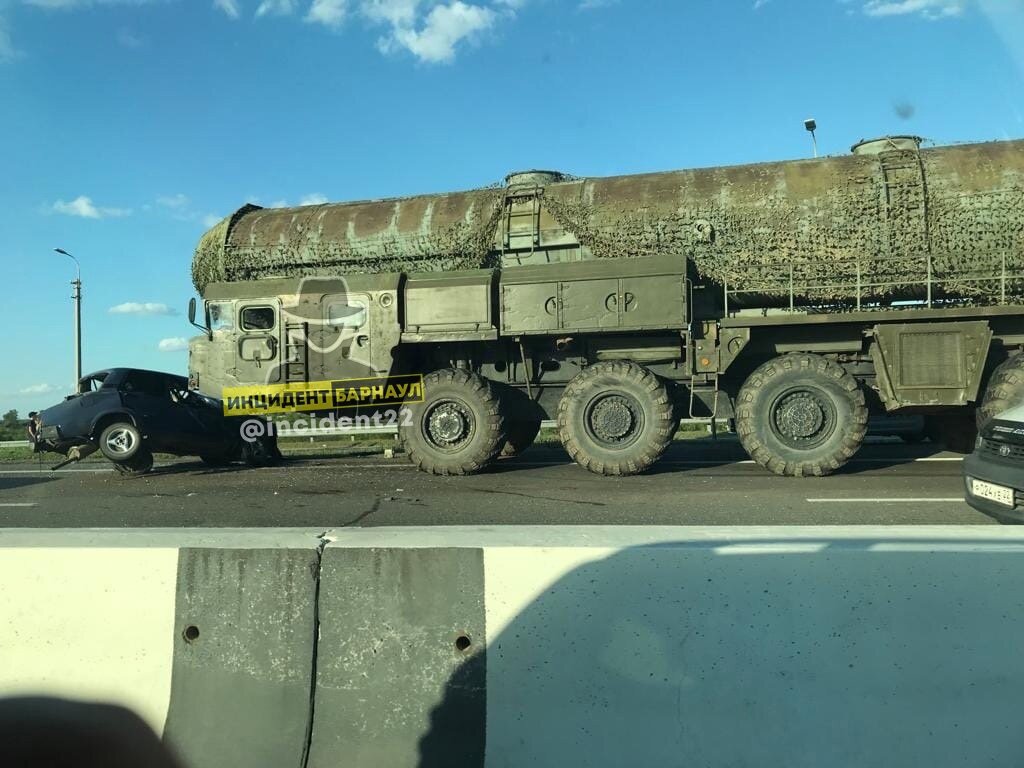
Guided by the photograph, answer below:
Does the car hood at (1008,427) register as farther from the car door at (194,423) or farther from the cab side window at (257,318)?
the car door at (194,423)

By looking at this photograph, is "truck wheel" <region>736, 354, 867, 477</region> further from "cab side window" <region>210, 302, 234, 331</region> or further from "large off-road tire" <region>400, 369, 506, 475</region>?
"cab side window" <region>210, 302, 234, 331</region>

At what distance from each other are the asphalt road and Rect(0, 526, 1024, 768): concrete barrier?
4.30 m

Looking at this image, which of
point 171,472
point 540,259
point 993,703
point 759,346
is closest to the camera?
point 993,703

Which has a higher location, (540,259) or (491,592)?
(540,259)

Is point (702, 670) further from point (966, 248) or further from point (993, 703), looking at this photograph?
point (966, 248)

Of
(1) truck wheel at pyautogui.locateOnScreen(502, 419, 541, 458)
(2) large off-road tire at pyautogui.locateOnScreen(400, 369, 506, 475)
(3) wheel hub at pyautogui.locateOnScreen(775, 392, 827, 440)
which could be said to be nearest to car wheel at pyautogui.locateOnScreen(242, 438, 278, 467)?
(2) large off-road tire at pyautogui.locateOnScreen(400, 369, 506, 475)

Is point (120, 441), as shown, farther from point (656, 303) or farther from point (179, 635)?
point (179, 635)

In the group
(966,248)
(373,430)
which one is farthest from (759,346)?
(373,430)

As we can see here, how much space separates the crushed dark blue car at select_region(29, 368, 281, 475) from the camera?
10742mm

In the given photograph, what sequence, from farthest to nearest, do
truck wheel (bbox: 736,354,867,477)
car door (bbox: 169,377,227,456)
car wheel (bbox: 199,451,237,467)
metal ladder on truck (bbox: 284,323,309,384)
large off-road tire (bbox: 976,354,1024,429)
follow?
1. car wheel (bbox: 199,451,237,467)
2. car door (bbox: 169,377,227,456)
3. metal ladder on truck (bbox: 284,323,309,384)
4. truck wheel (bbox: 736,354,867,477)
5. large off-road tire (bbox: 976,354,1024,429)

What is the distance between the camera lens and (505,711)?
2.33 m

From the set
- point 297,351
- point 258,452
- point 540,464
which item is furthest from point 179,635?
point 258,452

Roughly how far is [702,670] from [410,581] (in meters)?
0.90

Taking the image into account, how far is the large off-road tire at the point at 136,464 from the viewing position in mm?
10827
